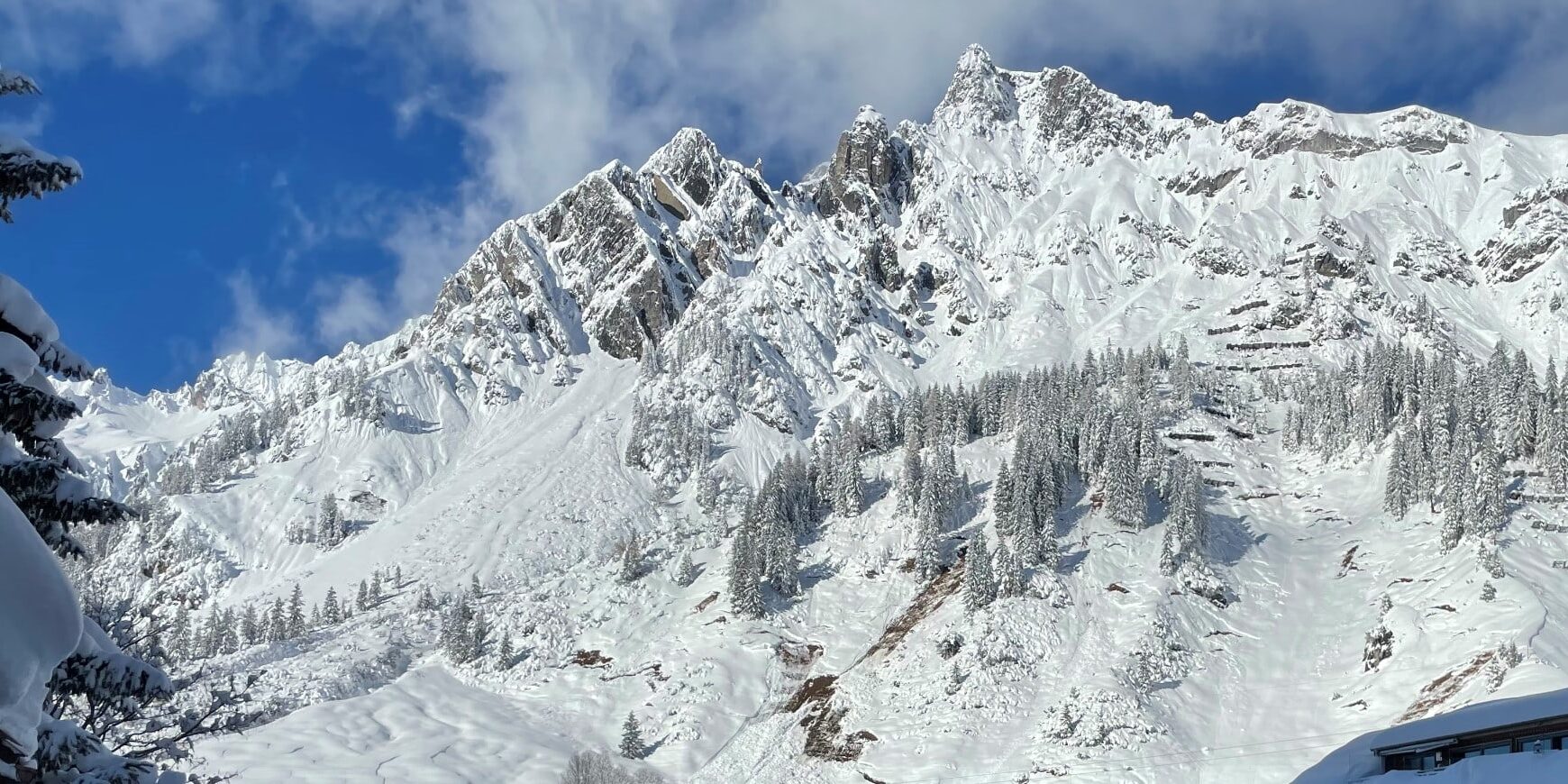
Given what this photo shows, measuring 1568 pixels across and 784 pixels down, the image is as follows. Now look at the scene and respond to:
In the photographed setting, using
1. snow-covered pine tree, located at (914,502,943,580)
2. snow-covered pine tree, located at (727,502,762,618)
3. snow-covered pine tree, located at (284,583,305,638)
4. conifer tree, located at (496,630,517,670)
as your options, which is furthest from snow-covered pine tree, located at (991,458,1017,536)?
snow-covered pine tree, located at (284,583,305,638)

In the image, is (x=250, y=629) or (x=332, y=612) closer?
(x=250, y=629)

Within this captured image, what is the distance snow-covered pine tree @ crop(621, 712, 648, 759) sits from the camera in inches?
3263

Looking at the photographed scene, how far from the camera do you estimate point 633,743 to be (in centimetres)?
8306

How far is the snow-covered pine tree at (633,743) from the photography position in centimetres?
8288

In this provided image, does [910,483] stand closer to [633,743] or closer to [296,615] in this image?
[633,743]

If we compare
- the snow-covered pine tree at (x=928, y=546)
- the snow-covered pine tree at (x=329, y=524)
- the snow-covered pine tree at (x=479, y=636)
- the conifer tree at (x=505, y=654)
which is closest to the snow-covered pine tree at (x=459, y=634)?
the snow-covered pine tree at (x=479, y=636)

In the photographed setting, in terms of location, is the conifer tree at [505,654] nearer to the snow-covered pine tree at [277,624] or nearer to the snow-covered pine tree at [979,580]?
the snow-covered pine tree at [277,624]

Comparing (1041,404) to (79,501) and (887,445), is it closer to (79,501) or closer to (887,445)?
(887,445)

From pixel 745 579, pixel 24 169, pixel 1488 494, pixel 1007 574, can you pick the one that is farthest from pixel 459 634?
pixel 24 169

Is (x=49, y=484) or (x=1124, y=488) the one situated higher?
(x=1124, y=488)

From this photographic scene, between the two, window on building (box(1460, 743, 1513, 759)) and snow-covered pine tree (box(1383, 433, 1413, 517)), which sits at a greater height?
snow-covered pine tree (box(1383, 433, 1413, 517))

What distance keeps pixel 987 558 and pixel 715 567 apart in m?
41.9

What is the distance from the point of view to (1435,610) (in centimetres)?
7369

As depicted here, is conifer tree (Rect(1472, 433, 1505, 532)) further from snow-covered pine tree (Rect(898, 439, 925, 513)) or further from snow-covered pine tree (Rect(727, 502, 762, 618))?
snow-covered pine tree (Rect(727, 502, 762, 618))
